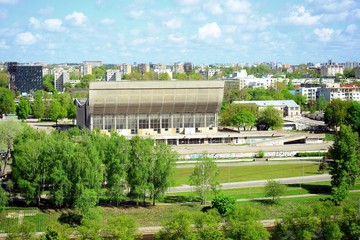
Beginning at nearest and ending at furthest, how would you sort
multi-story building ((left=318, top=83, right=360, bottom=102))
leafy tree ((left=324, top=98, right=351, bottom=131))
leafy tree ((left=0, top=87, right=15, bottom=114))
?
leafy tree ((left=324, top=98, right=351, bottom=131)) < leafy tree ((left=0, top=87, right=15, bottom=114)) < multi-story building ((left=318, top=83, right=360, bottom=102))

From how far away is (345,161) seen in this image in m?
42.9

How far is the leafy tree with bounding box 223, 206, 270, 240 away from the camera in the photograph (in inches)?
1136

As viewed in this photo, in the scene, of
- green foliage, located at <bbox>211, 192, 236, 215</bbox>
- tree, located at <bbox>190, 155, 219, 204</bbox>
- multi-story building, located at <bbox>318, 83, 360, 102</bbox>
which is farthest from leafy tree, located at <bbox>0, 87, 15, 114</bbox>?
green foliage, located at <bbox>211, 192, 236, 215</bbox>

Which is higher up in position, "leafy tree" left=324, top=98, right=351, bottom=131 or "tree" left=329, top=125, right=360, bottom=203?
"leafy tree" left=324, top=98, right=351, bottom=131

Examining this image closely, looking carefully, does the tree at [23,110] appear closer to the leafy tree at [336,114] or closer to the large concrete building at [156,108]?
the large concrete building at [156,108]

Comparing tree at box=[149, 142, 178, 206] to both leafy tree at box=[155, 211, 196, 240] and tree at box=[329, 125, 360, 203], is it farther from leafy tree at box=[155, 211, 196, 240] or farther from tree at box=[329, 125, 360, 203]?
tree at box=[329, 125, 360, 203]

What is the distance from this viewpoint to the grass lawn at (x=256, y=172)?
48438 mm

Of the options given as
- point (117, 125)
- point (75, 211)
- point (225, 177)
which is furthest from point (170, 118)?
point (75, 211)

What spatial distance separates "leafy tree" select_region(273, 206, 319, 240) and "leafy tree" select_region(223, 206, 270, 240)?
1359mm

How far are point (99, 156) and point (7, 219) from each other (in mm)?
8139

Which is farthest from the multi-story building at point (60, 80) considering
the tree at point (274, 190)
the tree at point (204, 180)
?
the tree at point (274, 190)

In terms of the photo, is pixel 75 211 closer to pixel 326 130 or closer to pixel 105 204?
pixel 105 204

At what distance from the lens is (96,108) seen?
68.1 m

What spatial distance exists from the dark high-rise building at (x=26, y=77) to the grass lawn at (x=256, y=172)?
110262 millimetres
